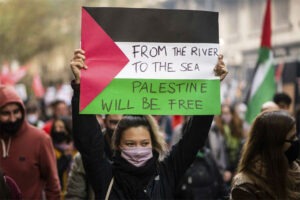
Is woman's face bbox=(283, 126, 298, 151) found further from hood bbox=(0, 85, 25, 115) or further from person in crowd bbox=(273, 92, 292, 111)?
person in crowd bbox=(273, 92, 292, 111)

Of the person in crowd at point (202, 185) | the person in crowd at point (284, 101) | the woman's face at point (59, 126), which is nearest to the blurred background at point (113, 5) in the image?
the person in crowd at point (284, 101)

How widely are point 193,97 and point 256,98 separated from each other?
5.45 m

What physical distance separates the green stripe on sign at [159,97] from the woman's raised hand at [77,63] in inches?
6.7

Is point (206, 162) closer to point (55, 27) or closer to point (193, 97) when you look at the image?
point (193, 97)

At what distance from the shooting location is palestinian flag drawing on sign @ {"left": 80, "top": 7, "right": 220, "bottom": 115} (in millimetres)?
4926

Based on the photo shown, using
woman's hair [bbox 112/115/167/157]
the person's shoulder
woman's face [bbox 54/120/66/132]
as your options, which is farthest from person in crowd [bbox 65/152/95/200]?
woman's face [bbox 54/120/66/132]

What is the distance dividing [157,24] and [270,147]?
105 cm

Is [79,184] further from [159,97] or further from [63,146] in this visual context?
[63,146]

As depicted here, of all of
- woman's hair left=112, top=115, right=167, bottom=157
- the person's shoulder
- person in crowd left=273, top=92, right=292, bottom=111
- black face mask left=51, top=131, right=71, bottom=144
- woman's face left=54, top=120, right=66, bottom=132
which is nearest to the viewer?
woman's hair left=112, top=115, right=167, bottom=157

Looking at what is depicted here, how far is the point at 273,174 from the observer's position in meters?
4.33

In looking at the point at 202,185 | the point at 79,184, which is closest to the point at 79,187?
the point at 79,184

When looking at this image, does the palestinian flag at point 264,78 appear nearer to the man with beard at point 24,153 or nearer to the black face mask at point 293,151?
the man with beard at point 24,153

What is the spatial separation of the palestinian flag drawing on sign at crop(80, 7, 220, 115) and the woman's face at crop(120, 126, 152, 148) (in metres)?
0.25

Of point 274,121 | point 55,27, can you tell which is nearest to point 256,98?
point 274,121
